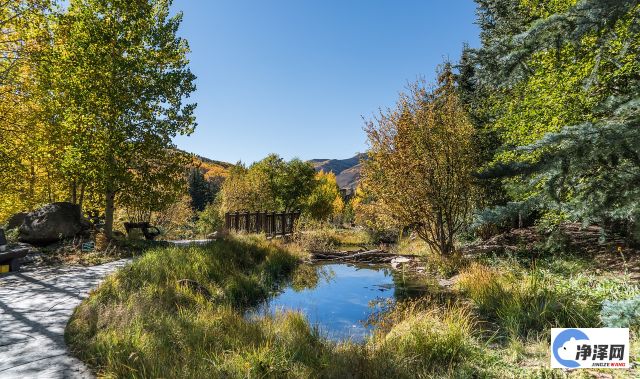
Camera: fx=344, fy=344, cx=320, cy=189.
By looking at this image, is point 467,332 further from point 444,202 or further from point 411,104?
point 411,104

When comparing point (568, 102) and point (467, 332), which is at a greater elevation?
point (568, 102)

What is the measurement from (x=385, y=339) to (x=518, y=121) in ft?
30.8

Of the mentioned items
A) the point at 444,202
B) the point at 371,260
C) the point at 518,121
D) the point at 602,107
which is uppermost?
the point at 518,121

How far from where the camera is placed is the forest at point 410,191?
3.82 m

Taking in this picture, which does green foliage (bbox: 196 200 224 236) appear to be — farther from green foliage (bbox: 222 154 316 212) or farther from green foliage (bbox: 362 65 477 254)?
green foliage (bbox: 362 65 477 254)

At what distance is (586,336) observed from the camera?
4504 millimetres

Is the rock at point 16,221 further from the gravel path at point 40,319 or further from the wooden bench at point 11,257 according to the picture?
the gravel path at point 40,319

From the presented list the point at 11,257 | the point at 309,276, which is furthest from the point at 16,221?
the point at 309,276

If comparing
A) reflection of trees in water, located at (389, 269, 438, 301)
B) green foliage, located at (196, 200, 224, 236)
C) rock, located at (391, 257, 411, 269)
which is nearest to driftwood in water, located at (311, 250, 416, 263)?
rock, located at (391, 257, 411, 269)

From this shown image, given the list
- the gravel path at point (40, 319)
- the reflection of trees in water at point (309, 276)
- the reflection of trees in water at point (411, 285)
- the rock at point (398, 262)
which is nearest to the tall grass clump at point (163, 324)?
the gravel path at point (40, 319)

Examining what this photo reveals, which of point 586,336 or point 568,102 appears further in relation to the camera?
point 568,102

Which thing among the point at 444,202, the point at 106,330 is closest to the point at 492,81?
the point at 106,330

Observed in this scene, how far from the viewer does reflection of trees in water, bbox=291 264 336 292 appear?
10844 millimetres

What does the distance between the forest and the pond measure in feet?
1.36
